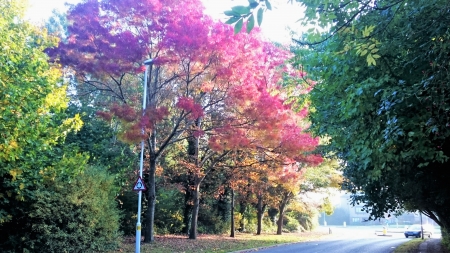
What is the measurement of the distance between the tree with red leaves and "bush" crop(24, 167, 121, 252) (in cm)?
254

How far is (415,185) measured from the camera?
9.84m

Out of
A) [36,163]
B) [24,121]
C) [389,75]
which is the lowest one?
[36,163]

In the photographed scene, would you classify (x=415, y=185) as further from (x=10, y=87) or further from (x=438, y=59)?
(x=10, y=87)

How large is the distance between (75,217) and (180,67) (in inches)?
303

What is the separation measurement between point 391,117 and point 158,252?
11.5 m

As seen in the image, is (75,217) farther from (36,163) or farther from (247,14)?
(247,14)

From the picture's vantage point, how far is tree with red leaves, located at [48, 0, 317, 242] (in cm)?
1520

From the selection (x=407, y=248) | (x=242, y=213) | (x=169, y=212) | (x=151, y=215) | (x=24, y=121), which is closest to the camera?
(x=24, y=121)

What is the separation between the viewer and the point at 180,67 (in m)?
16.8

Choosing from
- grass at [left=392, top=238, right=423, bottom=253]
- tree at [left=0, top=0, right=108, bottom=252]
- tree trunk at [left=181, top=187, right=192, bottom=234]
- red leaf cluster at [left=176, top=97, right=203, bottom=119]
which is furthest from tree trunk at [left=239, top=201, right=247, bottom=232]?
tree at [left=0, top=0, right=108, bottom=252]

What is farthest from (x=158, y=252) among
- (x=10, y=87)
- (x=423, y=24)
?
(x=423, y=24)

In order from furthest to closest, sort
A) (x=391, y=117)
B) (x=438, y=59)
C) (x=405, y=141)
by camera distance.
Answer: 1. (x=405, y=141)
2. (x=391, y=117)
3. (x=438, y=59)

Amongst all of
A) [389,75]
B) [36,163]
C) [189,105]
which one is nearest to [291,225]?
[189,105]

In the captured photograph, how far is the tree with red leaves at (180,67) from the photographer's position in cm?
1520
